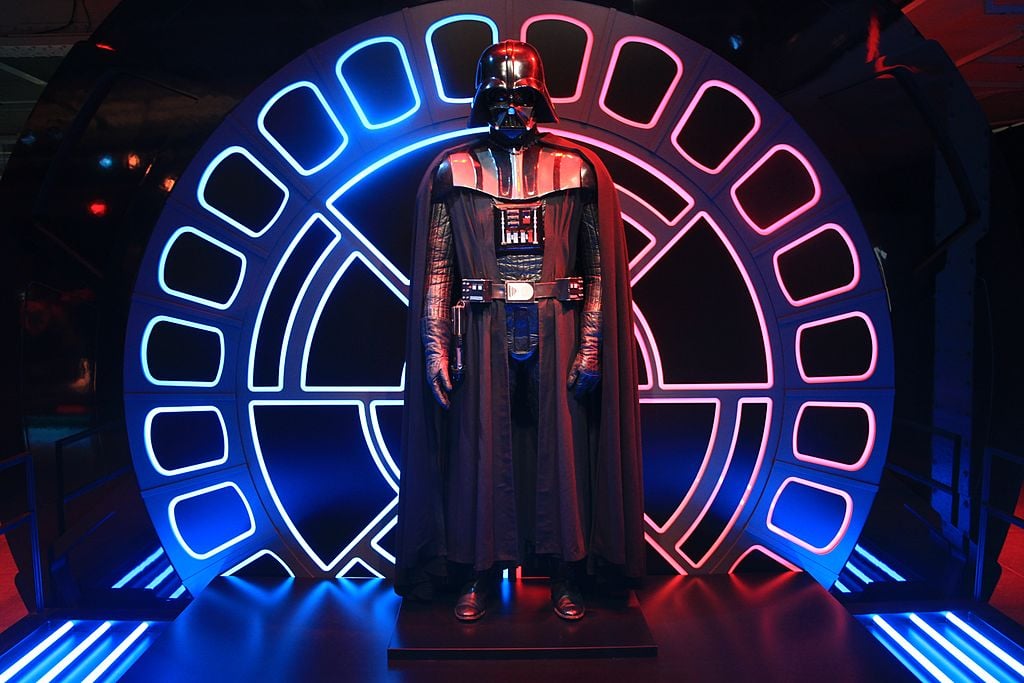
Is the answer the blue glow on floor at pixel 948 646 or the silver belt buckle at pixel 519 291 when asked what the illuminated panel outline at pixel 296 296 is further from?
the blue glow on floor at pixel 948 646

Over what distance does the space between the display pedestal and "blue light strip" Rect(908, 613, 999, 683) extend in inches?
43.1

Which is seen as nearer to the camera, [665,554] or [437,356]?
[437,356]

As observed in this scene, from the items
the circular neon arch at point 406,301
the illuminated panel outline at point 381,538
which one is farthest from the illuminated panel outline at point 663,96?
the illuminated panel outline at point 381,538

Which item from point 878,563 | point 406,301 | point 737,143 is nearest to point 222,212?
point 406,301

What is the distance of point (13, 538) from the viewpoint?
2.29 meters

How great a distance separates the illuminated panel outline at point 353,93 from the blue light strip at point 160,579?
2.01 m

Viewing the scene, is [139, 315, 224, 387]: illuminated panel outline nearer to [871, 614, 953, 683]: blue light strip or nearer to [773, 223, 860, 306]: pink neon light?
[773, 223, 860, 306]: pink neon light

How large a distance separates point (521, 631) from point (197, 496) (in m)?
1.49

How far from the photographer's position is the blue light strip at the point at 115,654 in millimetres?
1962

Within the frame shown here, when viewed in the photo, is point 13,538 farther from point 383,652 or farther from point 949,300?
point 949,300

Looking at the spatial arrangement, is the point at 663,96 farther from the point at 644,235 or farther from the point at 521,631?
the point at 521,631

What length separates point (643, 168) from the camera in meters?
2.43

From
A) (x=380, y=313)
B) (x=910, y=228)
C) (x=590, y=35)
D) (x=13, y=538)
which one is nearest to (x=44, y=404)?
(x=13, y=538)

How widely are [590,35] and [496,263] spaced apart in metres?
1.12
